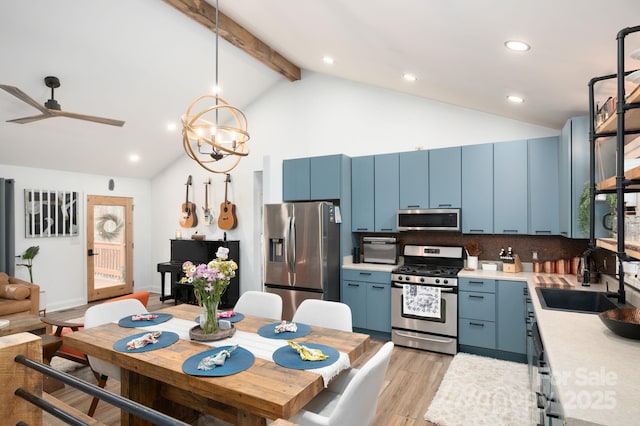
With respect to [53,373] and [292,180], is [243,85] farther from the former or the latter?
[53,373]

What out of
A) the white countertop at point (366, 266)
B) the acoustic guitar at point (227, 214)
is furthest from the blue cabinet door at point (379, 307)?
the acoustic guitar at point (227, 214)

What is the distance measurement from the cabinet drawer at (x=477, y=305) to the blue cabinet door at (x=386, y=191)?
3.79 ft

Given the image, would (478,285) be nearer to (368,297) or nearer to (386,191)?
(368,297)

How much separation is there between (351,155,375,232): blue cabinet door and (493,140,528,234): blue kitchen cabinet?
56.8 inches

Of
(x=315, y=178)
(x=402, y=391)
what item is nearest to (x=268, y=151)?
(x=315, y=178)

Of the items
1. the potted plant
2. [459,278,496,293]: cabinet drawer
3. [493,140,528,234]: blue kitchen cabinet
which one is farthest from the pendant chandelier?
the potted plant

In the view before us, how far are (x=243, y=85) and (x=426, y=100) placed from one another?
2820mm

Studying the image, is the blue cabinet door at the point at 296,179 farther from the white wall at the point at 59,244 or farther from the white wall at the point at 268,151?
the white wall at the point at 59,244

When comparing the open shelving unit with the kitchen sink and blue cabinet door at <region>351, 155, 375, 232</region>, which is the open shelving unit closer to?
the kitchen sink

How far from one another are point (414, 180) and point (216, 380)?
3308mm

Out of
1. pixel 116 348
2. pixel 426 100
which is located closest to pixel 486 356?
pixel 426 100

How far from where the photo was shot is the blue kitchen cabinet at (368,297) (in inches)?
161

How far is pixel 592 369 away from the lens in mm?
1297

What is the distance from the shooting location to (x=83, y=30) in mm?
3602
